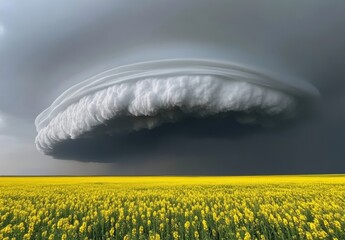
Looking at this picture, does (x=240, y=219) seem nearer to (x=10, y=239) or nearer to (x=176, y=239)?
(x=176, y=239)

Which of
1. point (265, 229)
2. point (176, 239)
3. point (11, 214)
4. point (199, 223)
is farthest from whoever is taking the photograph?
point (11, 214)

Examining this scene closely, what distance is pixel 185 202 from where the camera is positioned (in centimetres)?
1859

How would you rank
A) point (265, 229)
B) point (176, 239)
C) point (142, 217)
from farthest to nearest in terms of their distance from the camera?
point (142, 217)
point (265, 229)
point (176, 239)

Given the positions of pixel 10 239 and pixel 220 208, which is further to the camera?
pixel 220 208

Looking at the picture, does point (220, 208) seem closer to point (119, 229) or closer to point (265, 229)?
point (265, 229)

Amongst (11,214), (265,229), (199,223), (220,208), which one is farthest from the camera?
(220,208)

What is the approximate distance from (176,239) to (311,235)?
15.7 ft

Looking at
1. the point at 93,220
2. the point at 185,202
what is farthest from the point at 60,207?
the point at 185,202

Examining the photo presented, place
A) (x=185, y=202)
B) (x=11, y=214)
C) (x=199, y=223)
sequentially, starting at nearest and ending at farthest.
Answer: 1. (x=199, y=223)
2. (x=11, y=214)
3. (x=185, y=202)

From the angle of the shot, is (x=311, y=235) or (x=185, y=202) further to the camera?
(x=185, y=202)

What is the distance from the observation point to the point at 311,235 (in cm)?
1166

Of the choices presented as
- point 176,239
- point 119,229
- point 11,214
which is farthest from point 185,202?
point 11,214

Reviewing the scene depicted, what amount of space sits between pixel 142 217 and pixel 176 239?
125 inches

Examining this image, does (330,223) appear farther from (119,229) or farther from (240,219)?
(119,229)
